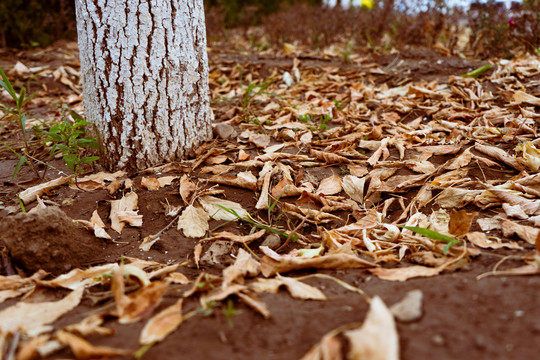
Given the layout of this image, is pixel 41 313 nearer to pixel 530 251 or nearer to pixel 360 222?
pixel 360 222

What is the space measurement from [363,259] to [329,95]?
2229 mm

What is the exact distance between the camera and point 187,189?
7.24 ft

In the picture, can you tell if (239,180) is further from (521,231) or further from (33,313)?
(521,231)

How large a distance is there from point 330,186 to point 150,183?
920 mm

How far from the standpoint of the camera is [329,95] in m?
3.63

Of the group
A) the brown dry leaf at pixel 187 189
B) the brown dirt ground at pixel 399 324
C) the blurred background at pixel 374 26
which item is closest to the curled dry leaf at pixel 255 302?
the brown dirt ground at pixel 399 324

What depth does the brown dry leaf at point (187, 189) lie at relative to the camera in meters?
2.15

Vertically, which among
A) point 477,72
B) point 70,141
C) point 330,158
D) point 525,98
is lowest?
point 330,158

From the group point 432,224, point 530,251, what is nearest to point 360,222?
point 432,224

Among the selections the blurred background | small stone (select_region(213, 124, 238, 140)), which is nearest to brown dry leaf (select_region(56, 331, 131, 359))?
small stone (select_region(213, 124, 238, 140))

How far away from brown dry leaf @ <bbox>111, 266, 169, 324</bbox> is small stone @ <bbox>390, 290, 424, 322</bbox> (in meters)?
0.69

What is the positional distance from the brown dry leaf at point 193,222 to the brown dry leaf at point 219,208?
34 millimetres

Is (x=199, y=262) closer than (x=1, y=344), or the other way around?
(x=1, y=344)

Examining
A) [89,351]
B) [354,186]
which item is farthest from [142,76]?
[89,351]
